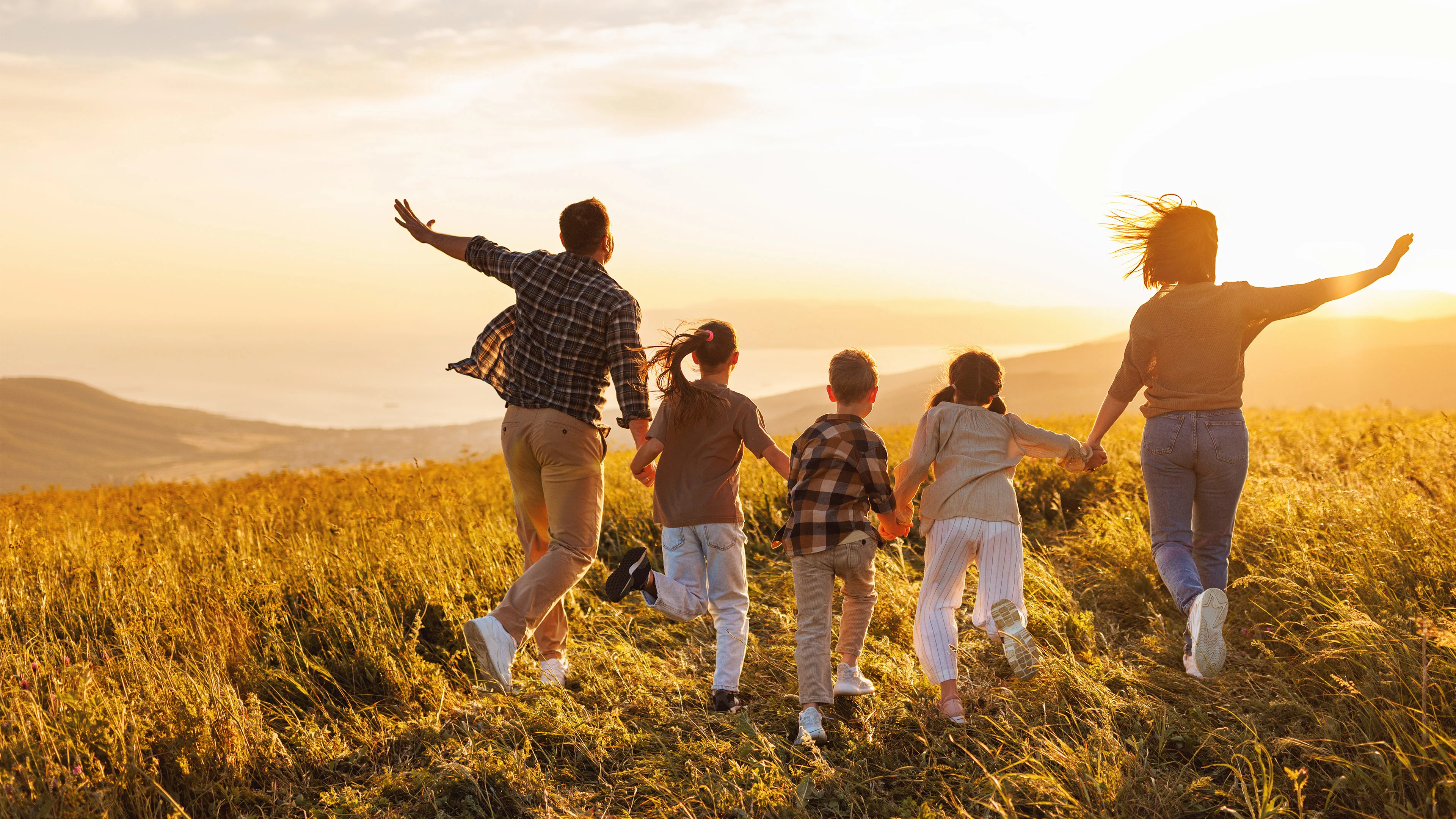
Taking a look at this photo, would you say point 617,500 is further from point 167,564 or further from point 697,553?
point 697,553

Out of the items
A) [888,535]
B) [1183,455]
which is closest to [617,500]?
[888,535]

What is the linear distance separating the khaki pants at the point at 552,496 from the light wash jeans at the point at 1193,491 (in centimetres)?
285

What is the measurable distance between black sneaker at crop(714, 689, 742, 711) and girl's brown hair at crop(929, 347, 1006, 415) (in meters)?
1.84

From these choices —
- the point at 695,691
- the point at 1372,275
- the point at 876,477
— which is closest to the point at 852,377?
the point at 876,477

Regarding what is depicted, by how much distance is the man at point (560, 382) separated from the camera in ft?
15.3

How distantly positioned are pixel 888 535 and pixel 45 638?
5.21 metres

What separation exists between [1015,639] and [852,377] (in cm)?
141

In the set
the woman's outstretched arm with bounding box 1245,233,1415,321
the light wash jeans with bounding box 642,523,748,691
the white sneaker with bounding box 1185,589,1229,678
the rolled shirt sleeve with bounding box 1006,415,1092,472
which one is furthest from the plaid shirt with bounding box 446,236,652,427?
the woman's outstretched arm with bounding box 1245,233,1415,321

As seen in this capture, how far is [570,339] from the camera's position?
185 inches

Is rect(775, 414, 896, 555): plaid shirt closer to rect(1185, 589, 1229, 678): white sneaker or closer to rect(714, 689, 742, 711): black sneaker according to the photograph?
rect(714, 689, 742, 711): black sneaker

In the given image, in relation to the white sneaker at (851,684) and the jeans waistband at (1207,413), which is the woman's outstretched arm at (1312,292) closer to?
the jeans waistband at (1207,413)

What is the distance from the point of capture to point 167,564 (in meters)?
6.39

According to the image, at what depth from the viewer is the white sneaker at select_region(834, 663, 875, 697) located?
14.4ft

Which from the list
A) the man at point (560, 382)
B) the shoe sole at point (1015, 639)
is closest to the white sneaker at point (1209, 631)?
the shoe sole at point (1015, 639)
